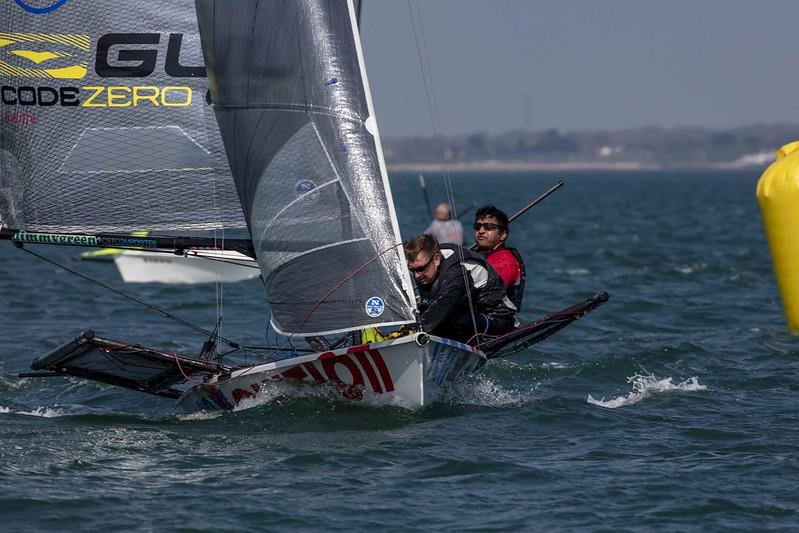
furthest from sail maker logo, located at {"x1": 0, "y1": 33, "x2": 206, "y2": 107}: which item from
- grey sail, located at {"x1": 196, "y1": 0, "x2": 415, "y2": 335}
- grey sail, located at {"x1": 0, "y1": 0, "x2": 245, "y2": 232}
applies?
grey sail, located at {"x1": 196, "y1": 0, "x2": 415, "y2": 335}

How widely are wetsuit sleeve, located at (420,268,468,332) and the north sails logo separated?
10.4 feet

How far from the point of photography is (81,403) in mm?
9586

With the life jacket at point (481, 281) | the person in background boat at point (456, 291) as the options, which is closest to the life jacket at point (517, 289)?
the person in background boat at point (456, 291)

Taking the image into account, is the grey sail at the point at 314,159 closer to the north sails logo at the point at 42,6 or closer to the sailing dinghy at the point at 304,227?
the sailing dinghy at the point at 304,227

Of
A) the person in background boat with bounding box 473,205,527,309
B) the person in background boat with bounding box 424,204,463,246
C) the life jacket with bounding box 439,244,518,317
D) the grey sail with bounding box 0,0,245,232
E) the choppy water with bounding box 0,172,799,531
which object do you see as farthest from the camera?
the person in background boat with bounding box 424,204,463,246

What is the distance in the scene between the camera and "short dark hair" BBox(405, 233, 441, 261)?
27.9 ft

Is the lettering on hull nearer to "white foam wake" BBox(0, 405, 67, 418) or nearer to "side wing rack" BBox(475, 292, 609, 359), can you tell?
"side wing rack" BBox(475, 292, 609, 359)

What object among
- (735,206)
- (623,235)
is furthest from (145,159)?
(735,206)

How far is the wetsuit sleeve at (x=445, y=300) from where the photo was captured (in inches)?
332

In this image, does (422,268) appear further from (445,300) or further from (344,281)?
(344,281)

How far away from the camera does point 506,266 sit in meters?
9.27

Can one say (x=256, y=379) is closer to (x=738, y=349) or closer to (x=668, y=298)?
(x=738, y=349)

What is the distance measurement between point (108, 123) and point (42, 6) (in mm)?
884

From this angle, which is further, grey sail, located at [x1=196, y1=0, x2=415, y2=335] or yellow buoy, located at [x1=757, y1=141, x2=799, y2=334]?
yellow buoy, located at [x1=757, y1=141, x2=799, y2=334]
